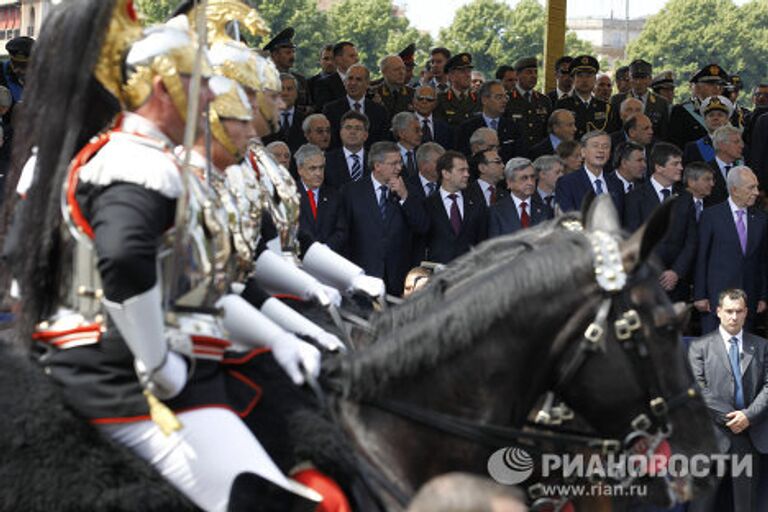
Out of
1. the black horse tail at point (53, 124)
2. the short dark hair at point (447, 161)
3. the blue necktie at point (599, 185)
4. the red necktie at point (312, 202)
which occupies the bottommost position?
the blue necktie at point (599, 185)

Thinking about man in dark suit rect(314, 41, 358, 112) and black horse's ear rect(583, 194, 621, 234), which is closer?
black horse's ear rect(583, 194, 621, 234)

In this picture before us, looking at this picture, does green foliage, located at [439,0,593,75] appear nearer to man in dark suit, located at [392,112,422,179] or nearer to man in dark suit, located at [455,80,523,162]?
man in dark suit, located at [455,80,523,162]

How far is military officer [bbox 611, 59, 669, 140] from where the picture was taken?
657 inches

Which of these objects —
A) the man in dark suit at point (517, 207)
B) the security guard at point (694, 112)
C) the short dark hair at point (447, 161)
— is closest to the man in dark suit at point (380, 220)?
the short dark hair at point (447, 161)

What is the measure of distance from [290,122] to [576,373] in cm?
946

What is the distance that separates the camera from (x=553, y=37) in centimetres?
1770

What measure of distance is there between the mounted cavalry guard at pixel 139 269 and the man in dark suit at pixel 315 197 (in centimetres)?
696

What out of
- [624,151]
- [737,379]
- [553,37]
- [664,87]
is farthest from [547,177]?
[664,87]

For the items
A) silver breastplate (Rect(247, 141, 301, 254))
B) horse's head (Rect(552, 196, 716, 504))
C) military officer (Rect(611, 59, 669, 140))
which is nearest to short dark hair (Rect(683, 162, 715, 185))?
military officer (Rect(611, 59, 669, 140))

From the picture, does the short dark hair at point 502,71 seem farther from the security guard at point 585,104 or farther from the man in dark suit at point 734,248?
the man in dark suit at point 734,248

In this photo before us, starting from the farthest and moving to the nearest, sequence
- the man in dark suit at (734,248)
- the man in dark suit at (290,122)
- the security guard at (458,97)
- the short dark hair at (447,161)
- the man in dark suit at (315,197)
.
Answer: the security guard at (458,97) → the man in dark suit at (290,122) → the man in dark suit at (734,248) → the short dark hair at (447,161) → the man in dark suit at (315,197)

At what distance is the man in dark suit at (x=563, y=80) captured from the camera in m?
17.2

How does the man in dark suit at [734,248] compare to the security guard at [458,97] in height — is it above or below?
below

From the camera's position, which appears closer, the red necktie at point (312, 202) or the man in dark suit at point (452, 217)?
the red necktie at point (312, 202)
